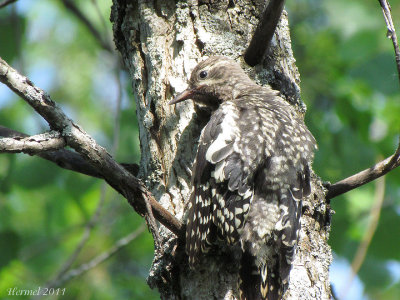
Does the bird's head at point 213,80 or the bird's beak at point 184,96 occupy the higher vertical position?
the bird's head at point 213,80

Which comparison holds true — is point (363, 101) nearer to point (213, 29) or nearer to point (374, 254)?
point (374, 254)

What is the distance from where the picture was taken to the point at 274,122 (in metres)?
3.17

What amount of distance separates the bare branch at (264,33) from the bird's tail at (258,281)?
119cm

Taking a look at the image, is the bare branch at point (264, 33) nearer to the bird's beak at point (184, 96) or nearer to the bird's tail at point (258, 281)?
the bird's beak at point (184, 96)

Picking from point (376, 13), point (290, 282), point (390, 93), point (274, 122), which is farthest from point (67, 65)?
point (290, 282)

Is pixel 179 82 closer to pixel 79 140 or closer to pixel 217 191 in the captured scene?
pixel 217 191

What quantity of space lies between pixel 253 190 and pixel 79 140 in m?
1.00

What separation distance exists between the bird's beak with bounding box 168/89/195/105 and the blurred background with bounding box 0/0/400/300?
116 centimetres

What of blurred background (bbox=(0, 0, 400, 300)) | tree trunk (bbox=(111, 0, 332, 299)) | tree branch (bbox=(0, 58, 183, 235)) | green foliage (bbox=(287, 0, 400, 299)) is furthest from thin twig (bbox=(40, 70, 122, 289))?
tree branch (bbox=(0, 58, 183, 235))

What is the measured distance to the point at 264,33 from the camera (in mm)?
3135

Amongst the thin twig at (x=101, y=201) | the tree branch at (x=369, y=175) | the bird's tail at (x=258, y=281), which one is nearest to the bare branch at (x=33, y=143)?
the bird's tail at (x=258, y=281)

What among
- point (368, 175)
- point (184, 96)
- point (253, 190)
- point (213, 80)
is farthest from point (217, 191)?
point (213, 80)

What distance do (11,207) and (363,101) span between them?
12.1ft

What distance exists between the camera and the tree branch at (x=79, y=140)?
2406 mm
